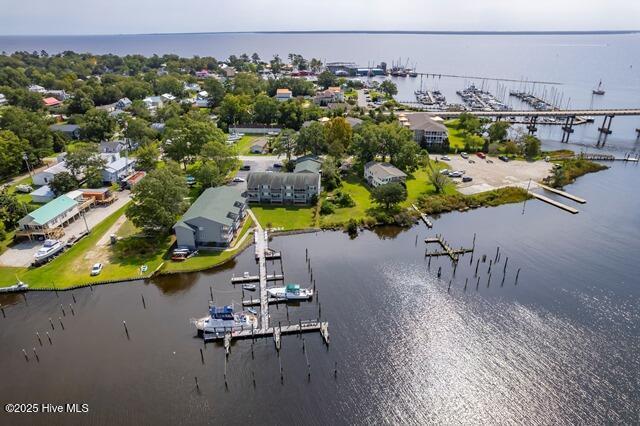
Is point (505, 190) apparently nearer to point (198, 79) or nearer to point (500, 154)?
point (500, 154)

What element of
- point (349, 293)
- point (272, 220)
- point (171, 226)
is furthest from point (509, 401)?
point (171, 226)

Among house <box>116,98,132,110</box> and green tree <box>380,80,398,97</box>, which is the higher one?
green tree <box>380,80,398,97</box>

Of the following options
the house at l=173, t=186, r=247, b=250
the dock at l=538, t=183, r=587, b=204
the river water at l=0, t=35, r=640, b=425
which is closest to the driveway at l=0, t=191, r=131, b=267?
the river water at l=0, t=35, r=640, b=425

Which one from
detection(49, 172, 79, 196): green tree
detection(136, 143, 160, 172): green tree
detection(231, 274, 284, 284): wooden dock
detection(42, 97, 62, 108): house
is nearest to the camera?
detection(231, 274, 284, 284): wooden dock

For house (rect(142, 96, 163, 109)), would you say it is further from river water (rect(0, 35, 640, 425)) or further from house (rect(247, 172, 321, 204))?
river water (rect(0, 35, 640, 425))

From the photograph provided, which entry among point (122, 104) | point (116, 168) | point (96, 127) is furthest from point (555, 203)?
point (122, 104)

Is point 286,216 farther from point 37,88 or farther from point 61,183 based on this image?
point 37,88
